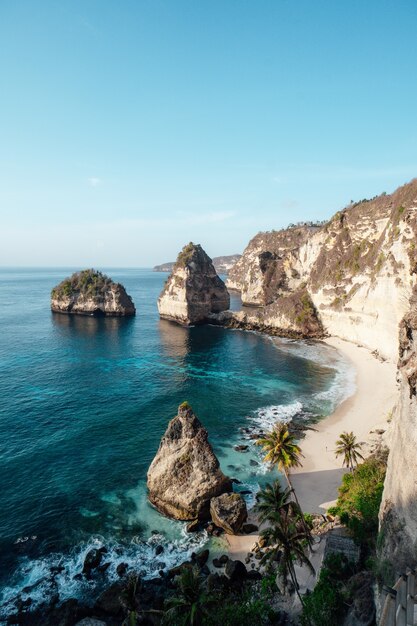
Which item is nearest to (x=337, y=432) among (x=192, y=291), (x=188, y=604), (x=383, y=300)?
(x=188, y=604)

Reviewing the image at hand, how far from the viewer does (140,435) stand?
Answer: 164ft

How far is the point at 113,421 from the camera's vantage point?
5384 cm

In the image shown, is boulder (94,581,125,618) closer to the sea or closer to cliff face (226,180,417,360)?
the sea

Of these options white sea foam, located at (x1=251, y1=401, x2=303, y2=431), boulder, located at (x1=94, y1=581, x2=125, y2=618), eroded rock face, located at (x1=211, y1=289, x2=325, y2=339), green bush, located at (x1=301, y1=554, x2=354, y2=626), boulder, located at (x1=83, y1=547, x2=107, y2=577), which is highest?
eroded rock face, located at (x1=211, y1=289, x2=325, y2=339)

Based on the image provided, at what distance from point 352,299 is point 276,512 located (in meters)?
75.7

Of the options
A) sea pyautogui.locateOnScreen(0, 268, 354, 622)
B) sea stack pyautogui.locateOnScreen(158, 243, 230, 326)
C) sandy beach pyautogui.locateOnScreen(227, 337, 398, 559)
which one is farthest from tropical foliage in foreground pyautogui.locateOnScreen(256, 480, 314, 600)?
sea stack pyautogui.locateOnScreen(158, 243, 230, 326)

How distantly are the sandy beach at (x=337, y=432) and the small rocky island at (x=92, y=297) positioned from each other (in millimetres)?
83575

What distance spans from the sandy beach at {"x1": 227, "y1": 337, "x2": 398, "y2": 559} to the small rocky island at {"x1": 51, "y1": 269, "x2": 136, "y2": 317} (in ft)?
274

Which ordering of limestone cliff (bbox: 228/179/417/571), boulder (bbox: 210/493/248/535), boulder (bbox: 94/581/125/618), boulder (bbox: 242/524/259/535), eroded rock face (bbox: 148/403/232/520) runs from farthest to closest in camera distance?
eroded rock face (bbox: 148/403/232/520) → boulder (bbox: 242/524/259/535) → boulder (bbox: 210/493/248/535) → boulder (bbox: 94/581/125/618) → limestone cliff (bbox: 228/179/417/571)

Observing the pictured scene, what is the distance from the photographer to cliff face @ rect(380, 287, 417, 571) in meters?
18.0

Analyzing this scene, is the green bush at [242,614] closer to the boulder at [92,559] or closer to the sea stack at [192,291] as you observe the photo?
the boulder at [92,559]

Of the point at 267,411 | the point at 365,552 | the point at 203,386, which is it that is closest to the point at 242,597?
the point at 365,552

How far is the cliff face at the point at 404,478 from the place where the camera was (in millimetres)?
17984

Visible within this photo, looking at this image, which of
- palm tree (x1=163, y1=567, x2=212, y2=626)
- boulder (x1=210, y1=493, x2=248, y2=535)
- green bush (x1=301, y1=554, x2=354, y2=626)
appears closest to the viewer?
green bush (x1=301, y1=554, x2=354, y2=626)
